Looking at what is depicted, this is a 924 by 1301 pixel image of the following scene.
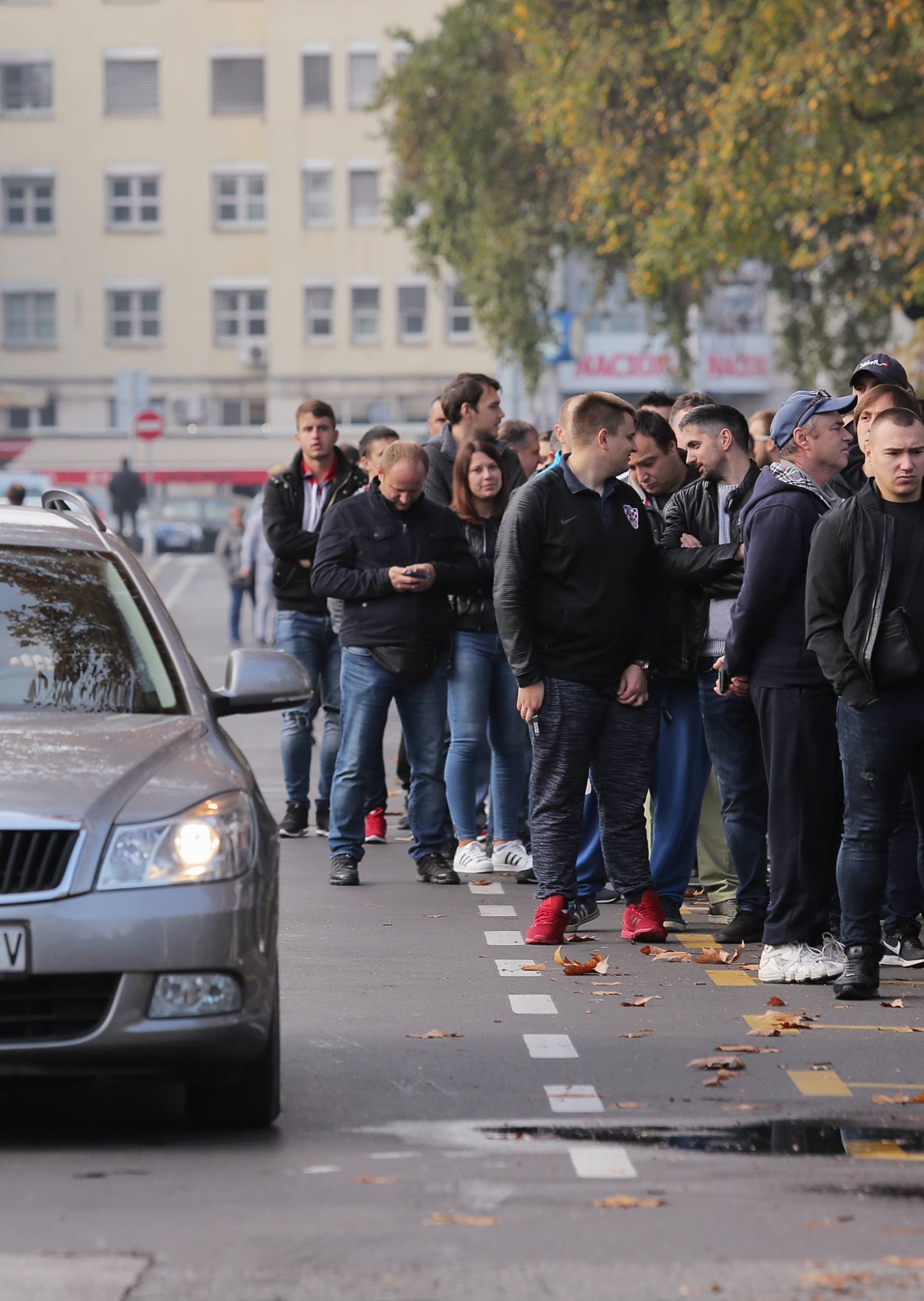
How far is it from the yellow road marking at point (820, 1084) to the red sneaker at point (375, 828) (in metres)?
6.08

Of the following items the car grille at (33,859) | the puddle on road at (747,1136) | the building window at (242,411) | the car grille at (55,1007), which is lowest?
the puddle on road at (747,1136)

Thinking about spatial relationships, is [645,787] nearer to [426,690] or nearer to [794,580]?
[794,580]

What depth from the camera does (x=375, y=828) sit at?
12820 millimetres

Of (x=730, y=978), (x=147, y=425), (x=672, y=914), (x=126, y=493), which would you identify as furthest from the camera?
(x=147, y=425)

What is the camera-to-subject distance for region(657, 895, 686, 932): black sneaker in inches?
387

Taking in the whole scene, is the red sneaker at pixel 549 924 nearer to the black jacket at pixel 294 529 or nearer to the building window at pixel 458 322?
the black jacket at pixel 294 529

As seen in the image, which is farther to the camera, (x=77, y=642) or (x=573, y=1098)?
(x=77, y=642)

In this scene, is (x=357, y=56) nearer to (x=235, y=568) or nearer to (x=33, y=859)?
(x=235, y=568)

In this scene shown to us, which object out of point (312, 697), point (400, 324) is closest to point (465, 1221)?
point (312, 697)

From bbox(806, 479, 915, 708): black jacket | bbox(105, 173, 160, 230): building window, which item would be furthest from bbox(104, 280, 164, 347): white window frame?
bbox(806, 479, 915, 708): black jacket

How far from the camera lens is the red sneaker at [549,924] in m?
9.29

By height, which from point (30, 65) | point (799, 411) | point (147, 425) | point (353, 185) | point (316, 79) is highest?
point (30, 65)

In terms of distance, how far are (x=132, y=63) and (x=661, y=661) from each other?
65.4 m

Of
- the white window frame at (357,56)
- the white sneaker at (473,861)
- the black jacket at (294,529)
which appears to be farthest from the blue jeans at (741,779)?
the white window frame at (357,56)
